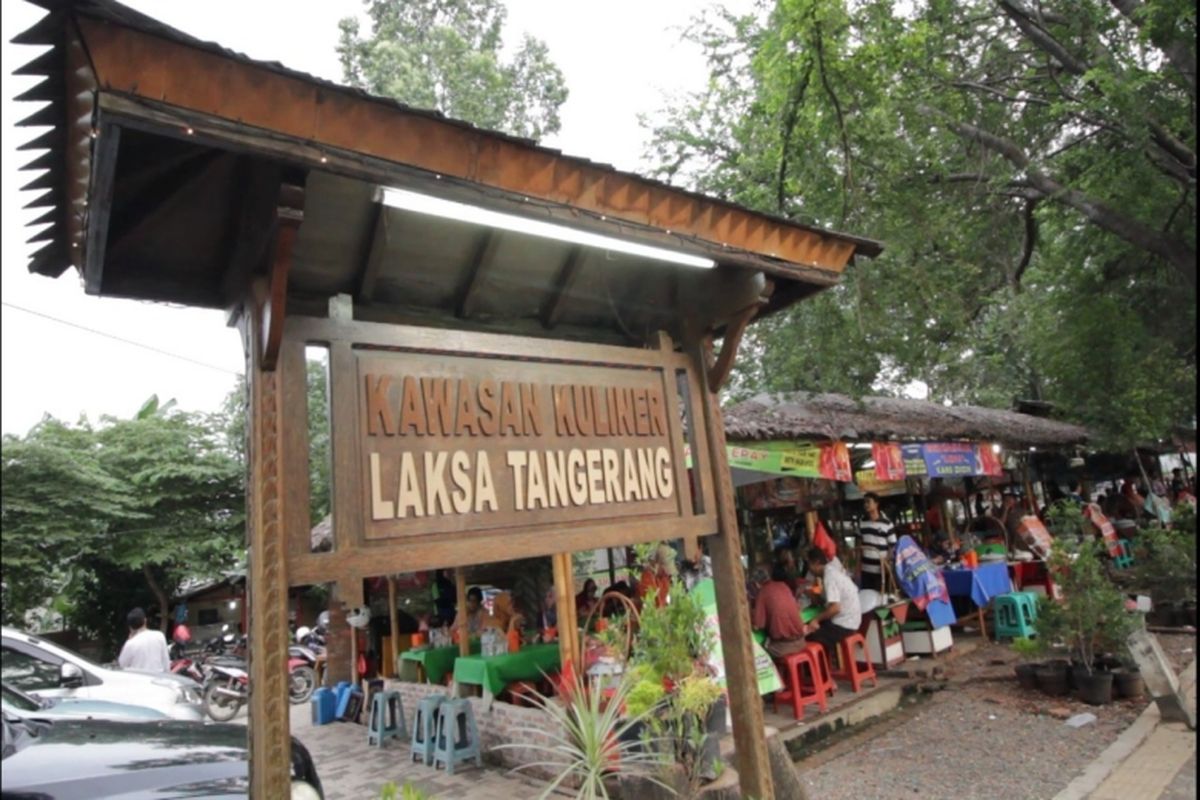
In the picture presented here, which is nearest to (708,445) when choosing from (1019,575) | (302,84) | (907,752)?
(302,84)

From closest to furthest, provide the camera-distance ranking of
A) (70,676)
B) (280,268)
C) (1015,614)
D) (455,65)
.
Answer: (280,268) < (70,676) < (1015,614) < (455,65)

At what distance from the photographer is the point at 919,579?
8.85m

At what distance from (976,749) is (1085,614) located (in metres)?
1.94

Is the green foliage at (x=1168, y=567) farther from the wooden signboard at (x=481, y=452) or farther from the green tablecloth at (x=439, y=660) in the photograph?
the wooden signboard at (x=481, y=452)

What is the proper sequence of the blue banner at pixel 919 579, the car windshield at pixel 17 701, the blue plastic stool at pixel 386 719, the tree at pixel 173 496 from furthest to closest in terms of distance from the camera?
the tree at pixel 173 496
the blue banner at pixel 919 579
the blue plastic stool at pixel 386 719
the car windshield at pixel 17 701

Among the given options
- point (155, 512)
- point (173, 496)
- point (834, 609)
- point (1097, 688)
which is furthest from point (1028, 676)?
point (155, 512)

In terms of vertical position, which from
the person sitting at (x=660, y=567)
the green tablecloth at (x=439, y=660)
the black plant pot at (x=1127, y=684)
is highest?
the person sitting at (x=660, y=567)

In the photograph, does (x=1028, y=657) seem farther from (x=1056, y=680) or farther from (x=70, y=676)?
(x=70, y=676)

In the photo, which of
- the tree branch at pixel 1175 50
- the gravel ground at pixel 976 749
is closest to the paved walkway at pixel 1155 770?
the gravel ground at pixel 976 749

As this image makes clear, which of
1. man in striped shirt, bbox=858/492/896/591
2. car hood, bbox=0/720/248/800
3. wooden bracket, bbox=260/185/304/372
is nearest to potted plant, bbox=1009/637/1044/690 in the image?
man in striped shirt, bbox=858/492/896/591

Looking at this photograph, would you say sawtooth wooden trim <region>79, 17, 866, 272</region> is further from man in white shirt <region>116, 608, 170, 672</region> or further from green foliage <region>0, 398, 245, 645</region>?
green foliage <region>0, 398, 245, 645</region>

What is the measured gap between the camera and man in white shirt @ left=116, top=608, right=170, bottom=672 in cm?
864

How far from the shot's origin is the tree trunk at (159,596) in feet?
55.1

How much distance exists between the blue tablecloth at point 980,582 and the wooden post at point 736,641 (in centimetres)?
775
